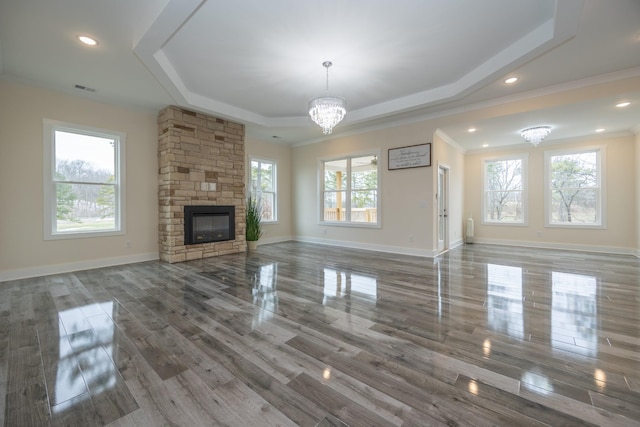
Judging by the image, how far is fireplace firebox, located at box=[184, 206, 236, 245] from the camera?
5.24 meters

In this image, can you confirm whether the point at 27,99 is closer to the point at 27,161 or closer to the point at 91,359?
the point at 27,161

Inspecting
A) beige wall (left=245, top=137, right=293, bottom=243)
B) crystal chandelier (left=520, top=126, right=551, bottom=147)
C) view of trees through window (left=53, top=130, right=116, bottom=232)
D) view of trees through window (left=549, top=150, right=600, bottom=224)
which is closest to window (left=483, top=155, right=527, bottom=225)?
view of trees through window (left=549, top=150, right=600, bottom=224)

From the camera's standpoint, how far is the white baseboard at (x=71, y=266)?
12.9 ft

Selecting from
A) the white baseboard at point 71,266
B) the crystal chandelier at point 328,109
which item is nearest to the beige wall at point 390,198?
the crystal chandelier at point 328,109

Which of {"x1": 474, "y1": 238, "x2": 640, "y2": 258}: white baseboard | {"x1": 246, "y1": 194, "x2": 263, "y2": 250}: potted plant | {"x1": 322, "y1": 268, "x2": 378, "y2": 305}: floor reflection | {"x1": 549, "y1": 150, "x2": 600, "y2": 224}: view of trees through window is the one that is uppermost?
{"x1": 549, "y1": 150, "x2": 600, "y2": 224}: view of trees through window

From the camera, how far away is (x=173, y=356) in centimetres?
194

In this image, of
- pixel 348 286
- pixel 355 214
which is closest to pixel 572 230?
pixel 355 214

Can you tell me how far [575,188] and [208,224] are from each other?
8.24m

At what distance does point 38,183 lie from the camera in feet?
13.6

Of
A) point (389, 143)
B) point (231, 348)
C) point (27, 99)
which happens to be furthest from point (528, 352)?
point (27, 99)

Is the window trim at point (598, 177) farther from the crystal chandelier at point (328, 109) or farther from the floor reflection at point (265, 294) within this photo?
the floor reflection at point (265, 294)

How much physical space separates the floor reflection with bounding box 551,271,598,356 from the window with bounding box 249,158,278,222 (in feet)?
19.8

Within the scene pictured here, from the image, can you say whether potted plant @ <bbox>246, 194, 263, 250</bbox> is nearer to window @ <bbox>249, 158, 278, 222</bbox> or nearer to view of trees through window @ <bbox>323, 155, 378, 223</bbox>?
window @ <bbox>249, 158, 278, 222</bbox>

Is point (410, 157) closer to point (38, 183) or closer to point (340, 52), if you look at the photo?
point (340, 52)
